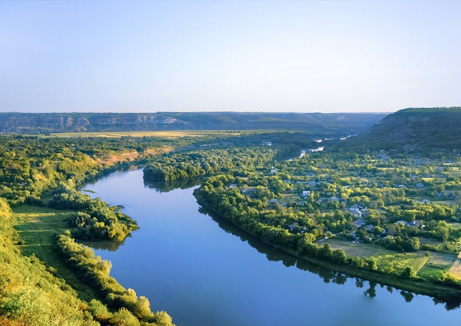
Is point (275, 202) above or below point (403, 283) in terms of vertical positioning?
above

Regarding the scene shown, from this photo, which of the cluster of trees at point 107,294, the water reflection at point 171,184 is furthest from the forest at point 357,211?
the cluster of trees at point 107,294

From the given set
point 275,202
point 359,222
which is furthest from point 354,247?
point 275,202

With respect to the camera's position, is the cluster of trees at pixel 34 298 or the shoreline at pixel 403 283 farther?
the shoreline at pixel 403 283

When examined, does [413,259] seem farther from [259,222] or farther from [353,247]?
[259,222]

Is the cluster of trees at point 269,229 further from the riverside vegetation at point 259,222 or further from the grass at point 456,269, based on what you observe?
the grass at point 456,269

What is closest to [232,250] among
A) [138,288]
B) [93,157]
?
[138,288]
